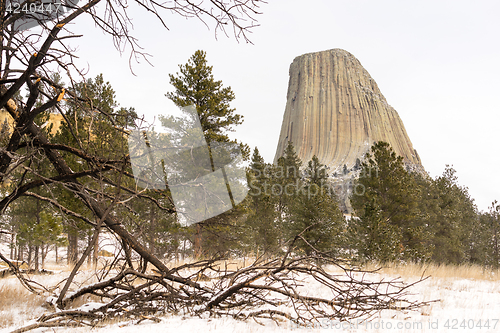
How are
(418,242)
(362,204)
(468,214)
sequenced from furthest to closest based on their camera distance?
(468,214) → (418,242) → (362,204)

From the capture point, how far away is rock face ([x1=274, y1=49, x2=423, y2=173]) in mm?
86188

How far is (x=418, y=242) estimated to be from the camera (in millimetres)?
16516

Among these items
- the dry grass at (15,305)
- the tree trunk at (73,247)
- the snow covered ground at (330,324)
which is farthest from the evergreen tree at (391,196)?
the dry grass at (15,305)

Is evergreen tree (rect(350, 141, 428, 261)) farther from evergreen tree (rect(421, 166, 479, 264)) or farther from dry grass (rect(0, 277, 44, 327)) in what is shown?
dry grass (rect(0, 277, 44, 327))

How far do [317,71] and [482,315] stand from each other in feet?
340

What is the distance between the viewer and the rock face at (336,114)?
8619 cm

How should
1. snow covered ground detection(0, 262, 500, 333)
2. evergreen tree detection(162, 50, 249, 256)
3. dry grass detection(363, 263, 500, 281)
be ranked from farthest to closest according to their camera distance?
evergreen tree detection(162, 50, 249, 256) < dry grass detection(363, 263, 500, 281) < snow covered ground detection(0, 262, 500, 333)

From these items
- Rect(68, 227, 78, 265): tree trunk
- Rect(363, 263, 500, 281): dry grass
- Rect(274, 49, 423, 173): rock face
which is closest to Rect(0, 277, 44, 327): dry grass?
Answer: Rect(363, 263, 500, 281): dry grass

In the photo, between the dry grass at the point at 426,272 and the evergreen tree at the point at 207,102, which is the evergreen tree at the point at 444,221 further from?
the evergreen tree at the point at 207,102

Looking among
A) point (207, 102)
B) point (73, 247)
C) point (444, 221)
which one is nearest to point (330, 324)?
point (207, 102)

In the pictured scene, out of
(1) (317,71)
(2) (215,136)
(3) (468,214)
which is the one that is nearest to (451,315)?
(2) (215,136)

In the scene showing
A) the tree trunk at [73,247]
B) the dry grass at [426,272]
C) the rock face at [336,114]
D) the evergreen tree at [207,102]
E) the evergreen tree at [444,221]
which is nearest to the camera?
the dry grass at [426,272]

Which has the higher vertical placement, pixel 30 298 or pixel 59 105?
pixel 59 105

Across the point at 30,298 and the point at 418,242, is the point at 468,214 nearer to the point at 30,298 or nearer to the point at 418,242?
the point at 418,242
